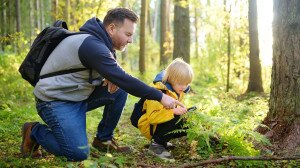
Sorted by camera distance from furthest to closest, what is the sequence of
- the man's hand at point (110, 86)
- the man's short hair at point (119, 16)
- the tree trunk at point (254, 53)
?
the tree trunk at point (254, 53) < the man's hand at point (110, 86) < the man's short hair at point (119, 16)

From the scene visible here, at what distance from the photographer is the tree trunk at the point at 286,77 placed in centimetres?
407

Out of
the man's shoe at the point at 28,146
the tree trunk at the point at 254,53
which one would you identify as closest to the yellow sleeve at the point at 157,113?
the man's shoe at the point at 28,146

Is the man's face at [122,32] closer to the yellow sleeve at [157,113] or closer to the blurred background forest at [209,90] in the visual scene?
the yellow sleeve at [157,113]

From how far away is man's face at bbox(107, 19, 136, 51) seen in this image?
12.5 feet

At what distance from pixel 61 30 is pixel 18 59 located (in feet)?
31.6

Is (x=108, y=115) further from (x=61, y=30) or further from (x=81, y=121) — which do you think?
(x=61, y=30)

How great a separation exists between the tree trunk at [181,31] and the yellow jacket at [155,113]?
25.2ft

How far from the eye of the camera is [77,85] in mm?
3643

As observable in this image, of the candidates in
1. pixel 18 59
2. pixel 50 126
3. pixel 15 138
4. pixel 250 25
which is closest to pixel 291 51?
pixel 50 126

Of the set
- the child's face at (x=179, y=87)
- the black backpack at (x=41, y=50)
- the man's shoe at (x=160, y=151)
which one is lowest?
the man's shoe at (x=160, y=151)

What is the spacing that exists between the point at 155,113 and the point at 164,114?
104 millimetres

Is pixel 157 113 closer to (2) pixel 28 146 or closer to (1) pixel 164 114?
(1) pixel 164 114

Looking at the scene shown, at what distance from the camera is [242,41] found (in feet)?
39.7

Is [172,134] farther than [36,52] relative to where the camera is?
Yes
